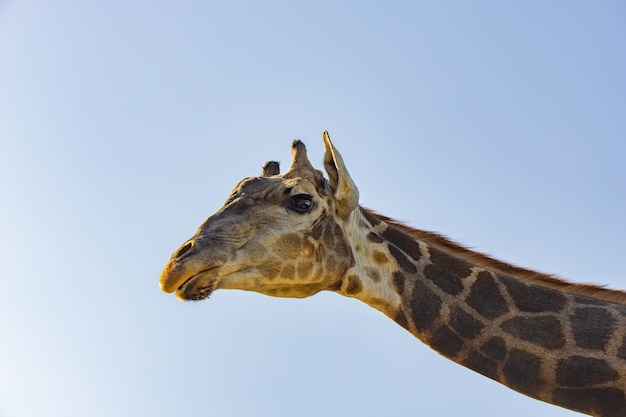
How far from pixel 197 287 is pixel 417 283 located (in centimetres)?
221

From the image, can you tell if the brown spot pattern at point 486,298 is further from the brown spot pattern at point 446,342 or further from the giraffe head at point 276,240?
the giraffe head at point 276,240

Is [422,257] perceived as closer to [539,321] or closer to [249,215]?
[539,321]

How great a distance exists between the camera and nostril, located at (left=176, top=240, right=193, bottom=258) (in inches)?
240

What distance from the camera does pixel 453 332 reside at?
657 cm

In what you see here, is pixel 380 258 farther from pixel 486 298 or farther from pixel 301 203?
pixel 486 298

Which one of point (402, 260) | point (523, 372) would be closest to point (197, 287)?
point (402, 260)

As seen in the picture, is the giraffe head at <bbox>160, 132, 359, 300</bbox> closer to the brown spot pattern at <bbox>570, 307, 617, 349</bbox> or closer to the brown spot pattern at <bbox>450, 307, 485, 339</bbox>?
the brown spot pattern at <bbox>450, 307, 485, 339</bbox>

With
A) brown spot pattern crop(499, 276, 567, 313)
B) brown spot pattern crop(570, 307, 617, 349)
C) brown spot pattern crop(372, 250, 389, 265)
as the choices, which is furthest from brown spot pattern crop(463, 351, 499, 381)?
brown spot pattern crop(372, 250, 389, 265)

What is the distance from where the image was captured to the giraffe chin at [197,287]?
6.03 metres

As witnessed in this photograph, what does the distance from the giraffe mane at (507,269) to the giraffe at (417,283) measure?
11 millimetres

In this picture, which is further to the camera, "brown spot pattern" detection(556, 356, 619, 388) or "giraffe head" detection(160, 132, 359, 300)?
"giraffe head" detection(160, 132, 359, 300)

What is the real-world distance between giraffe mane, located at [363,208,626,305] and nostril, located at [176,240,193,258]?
2.26 meters

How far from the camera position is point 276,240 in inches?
260

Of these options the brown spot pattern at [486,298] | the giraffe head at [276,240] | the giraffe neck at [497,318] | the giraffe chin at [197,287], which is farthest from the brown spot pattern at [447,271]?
the giraffe chin at [197,287]
